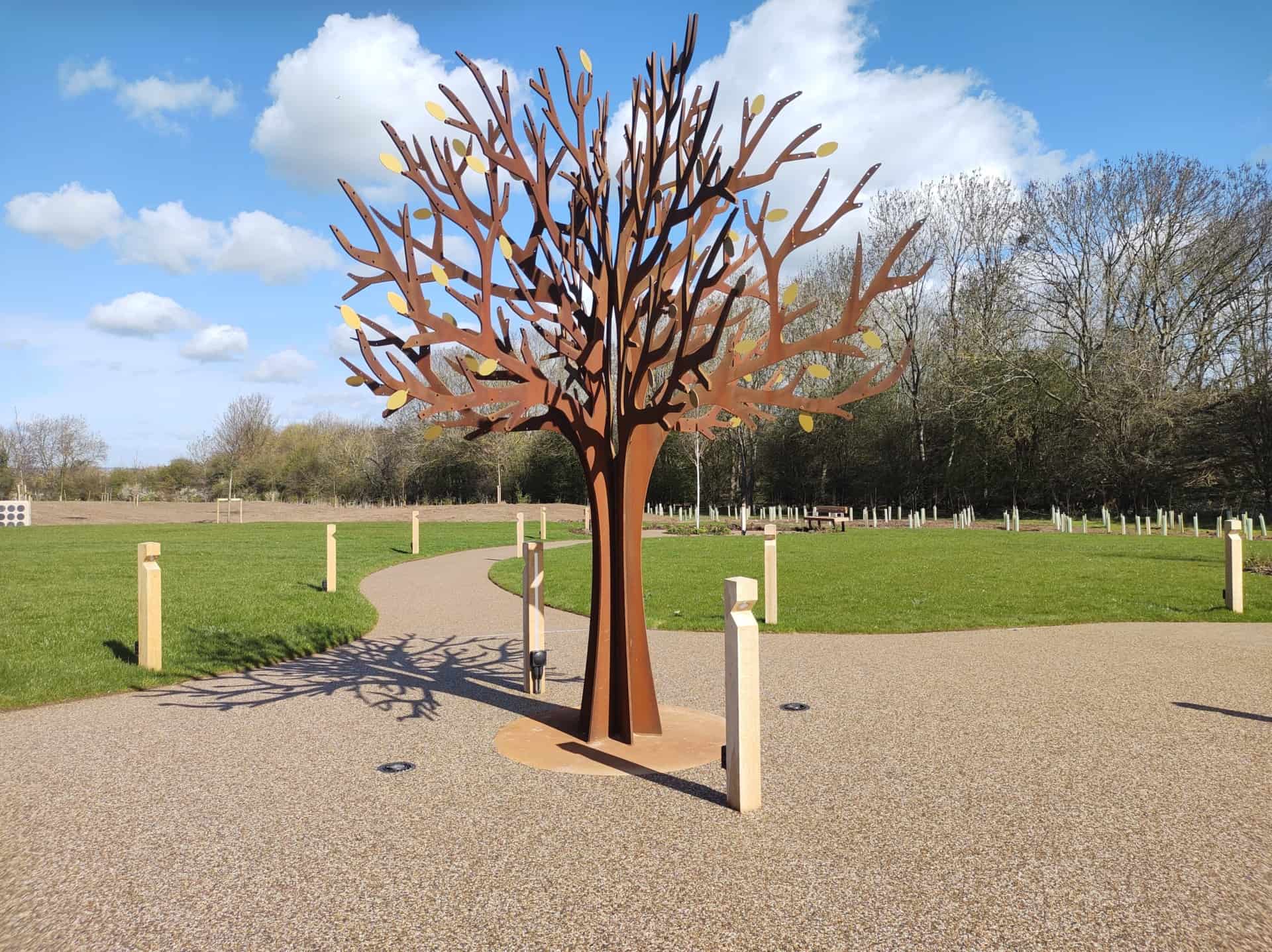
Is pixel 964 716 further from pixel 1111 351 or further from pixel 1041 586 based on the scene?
pixel 1111 351

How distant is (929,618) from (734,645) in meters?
7.24

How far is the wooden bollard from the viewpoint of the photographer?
778cm

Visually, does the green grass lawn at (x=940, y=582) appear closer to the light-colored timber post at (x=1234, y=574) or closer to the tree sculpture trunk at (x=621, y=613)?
the light-colored timber post at (x=1234, y=574)

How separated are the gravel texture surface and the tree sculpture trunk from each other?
741mm

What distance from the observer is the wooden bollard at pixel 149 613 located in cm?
778

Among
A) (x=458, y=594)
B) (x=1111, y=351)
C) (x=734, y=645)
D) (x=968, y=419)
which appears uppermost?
(x=1111, y=351)

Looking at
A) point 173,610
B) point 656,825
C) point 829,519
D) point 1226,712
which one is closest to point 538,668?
point 656,825

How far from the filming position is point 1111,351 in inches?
1219

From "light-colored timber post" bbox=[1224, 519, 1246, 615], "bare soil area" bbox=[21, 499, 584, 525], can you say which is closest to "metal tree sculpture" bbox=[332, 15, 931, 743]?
"light-colored timber post" bbox=[1224, 519, 1246, 615]

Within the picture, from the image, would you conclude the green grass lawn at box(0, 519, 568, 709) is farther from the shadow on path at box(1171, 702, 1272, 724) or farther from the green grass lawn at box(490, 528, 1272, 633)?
the shadow on path at box(1171, 702, 1272, 724)

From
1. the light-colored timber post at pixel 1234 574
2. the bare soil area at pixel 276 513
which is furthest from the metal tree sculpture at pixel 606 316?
the bare soil area at pixel 276 513

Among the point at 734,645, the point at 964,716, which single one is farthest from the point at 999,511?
the point at 734,645

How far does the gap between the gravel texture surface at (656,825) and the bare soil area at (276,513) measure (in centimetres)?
3098

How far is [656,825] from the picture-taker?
13.4 feet
